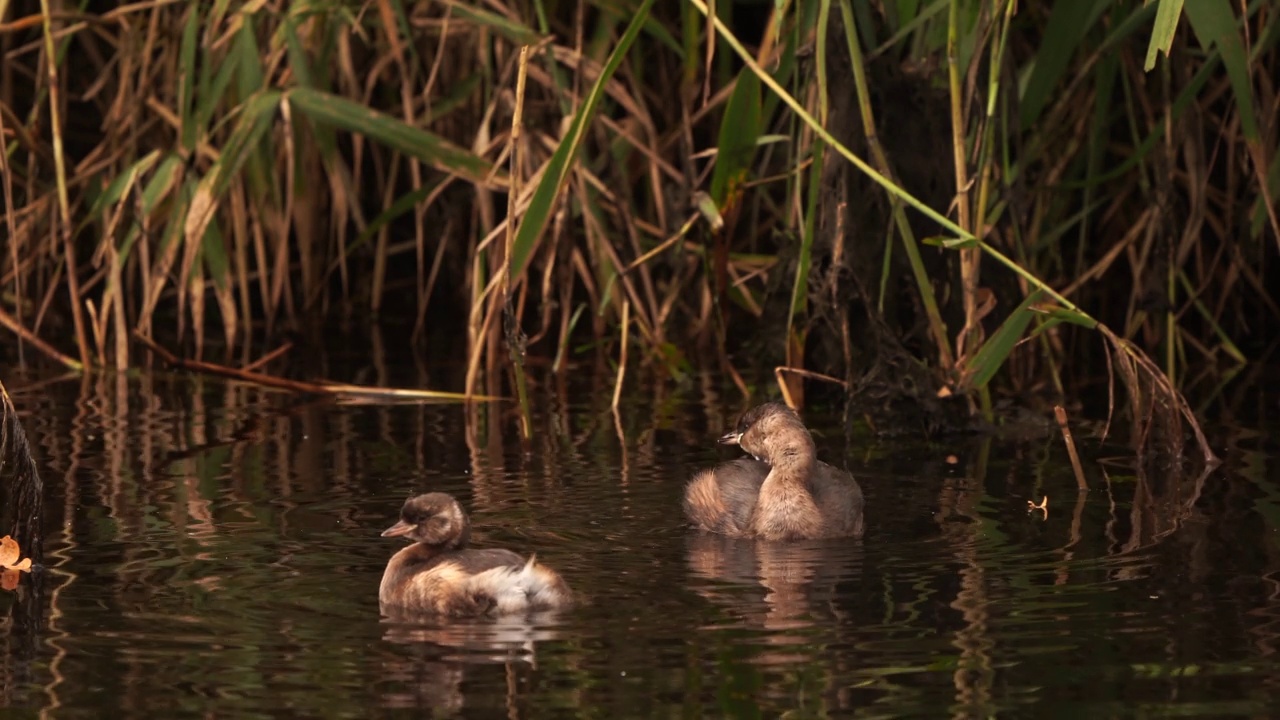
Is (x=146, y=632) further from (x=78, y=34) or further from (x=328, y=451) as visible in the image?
(x=78, y=34)

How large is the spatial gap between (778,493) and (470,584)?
4.33 ft

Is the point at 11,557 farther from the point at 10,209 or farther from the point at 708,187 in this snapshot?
the point at 708,187

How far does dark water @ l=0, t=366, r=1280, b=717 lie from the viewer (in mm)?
4113

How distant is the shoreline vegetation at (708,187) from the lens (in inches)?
267

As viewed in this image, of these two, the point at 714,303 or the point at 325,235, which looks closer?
the point at 714,303

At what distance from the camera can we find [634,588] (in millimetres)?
5020

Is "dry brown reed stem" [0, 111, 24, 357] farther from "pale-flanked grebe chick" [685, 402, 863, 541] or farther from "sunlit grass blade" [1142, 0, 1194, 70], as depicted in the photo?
"sunlit grass blade" [1142, 0, 1194, 70]

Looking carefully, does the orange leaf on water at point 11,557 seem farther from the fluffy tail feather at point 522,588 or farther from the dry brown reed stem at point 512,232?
the dry brown reed stem at point 512,232

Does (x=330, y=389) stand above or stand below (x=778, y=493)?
above

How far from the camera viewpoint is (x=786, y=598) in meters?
4.98

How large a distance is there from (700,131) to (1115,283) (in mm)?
2066

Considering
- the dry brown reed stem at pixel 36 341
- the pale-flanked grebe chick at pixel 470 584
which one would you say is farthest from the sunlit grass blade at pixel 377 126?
the pale-flanked grebe chick at pixel 470 584

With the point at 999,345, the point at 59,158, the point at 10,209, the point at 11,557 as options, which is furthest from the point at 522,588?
the point at 59,158

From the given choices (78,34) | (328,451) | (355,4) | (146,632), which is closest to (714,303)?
(328,451)
